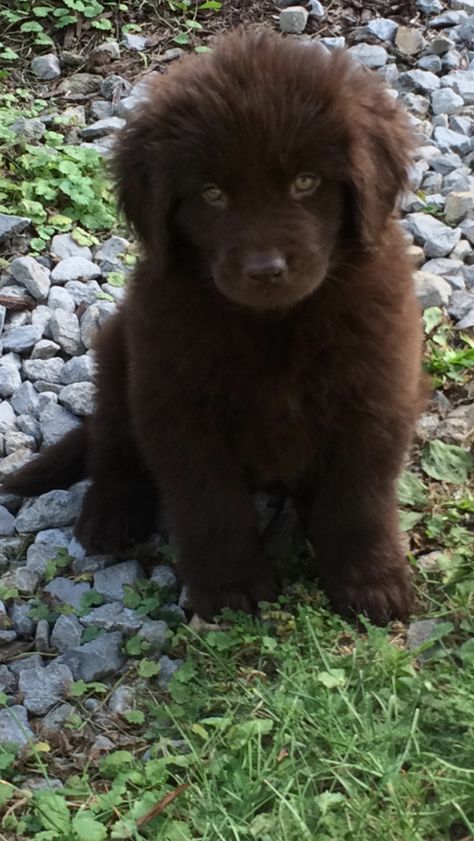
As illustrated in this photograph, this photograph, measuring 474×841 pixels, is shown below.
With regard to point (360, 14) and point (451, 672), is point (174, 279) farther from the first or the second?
point (360, 14)

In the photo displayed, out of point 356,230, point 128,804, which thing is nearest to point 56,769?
point 128,804

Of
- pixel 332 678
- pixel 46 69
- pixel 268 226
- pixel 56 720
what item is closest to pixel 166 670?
pixel 56 720

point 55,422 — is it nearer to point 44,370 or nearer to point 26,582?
point 44,370

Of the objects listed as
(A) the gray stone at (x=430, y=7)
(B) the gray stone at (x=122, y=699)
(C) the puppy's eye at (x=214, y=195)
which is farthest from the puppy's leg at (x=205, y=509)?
(A) the gray stone at (x=430, y=7)

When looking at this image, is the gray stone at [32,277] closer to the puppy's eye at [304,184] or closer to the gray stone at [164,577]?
the gray stone at [164,577]

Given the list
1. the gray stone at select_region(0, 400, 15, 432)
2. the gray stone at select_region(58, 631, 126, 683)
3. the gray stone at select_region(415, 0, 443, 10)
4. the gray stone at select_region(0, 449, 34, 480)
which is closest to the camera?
the gray stone at select_region(58, 631, 126, 683)

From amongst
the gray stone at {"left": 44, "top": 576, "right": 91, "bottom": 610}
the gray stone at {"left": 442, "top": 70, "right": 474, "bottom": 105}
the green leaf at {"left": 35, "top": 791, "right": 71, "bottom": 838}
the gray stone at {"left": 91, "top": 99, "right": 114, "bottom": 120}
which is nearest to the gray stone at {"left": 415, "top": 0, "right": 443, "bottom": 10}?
the gray stone at {"left": 442, "top": 70, "right": 474, "bottom": 105}

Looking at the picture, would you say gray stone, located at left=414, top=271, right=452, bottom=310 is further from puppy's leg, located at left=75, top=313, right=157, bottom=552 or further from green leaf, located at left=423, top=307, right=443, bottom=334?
puppy's leg, located at left=75, top=313, right=157, bottom=552

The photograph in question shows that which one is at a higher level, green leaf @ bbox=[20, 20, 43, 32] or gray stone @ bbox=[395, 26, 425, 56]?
gray stone @ bbox=[395, 26, 425, 56]
